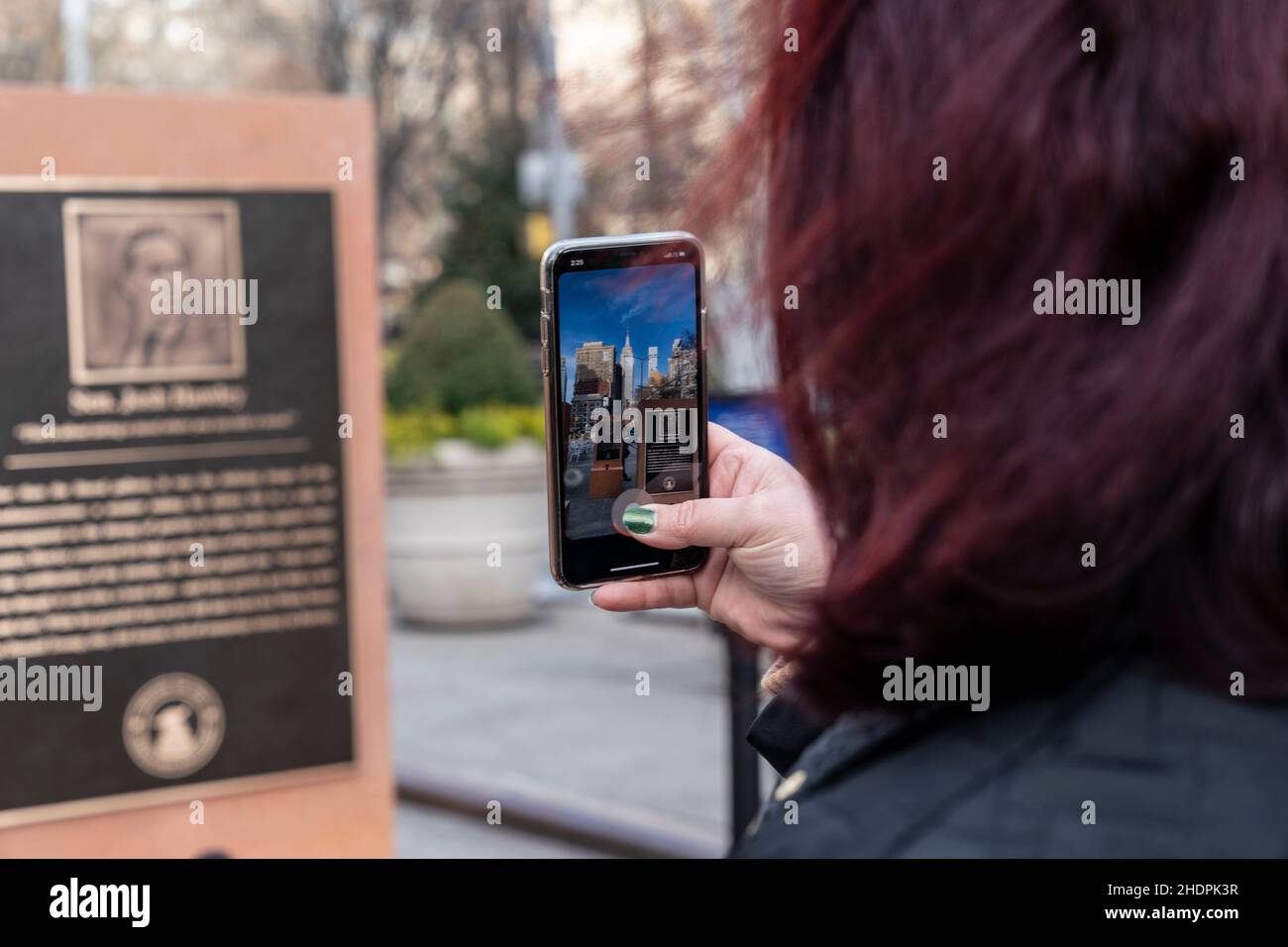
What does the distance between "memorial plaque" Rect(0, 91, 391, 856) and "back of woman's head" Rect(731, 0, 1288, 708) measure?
3276 mm

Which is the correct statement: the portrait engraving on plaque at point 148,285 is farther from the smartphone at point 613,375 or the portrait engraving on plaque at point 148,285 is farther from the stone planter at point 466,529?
the stone planter at point 466,529

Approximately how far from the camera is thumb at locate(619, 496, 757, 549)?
1418 mm

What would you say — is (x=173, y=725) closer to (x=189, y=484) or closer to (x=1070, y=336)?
(x=189, y=484)

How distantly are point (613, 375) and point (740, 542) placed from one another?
10.3 inches

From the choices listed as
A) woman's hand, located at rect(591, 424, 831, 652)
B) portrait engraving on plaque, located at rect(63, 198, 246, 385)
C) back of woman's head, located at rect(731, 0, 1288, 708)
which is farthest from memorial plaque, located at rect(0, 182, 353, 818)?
back of woman's head, located at rect(731, 0, 1288, 708)

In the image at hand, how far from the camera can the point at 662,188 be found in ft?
17.4

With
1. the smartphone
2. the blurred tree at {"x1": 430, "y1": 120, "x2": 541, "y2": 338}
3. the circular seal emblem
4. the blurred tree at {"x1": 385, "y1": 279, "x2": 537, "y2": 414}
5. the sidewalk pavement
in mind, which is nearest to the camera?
the smartphone

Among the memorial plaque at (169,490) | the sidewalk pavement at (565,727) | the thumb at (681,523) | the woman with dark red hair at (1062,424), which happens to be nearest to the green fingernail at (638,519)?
the thumb at (681,523)

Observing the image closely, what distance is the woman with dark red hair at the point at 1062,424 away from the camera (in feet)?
2.91

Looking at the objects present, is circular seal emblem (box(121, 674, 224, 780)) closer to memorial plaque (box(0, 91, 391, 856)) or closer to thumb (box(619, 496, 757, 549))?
memorial plaque (box(0, 91, 391, 856))

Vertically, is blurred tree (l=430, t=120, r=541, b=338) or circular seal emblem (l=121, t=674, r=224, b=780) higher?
blurred tree (l=430, t=120, r=541, b=338)

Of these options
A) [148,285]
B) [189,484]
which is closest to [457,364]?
[189,484]
